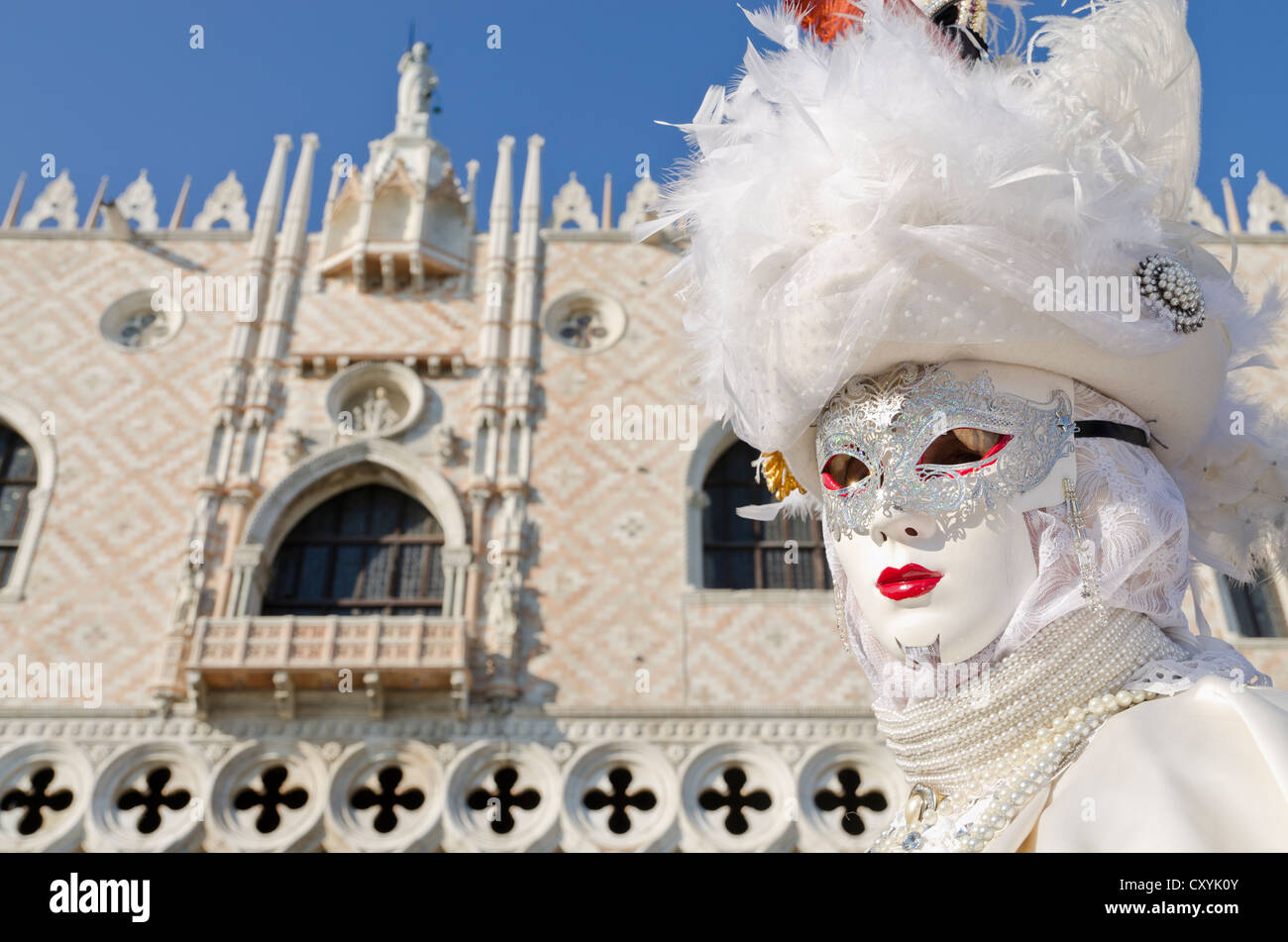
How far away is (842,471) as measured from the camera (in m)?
2.31

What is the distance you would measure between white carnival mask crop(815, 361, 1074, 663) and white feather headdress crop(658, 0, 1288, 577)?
0.07m

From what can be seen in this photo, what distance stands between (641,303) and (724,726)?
4.08 metres

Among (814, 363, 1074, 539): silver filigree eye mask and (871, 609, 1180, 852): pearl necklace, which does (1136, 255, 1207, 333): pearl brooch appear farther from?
(871, 609, 1180, 852): pearl necklace

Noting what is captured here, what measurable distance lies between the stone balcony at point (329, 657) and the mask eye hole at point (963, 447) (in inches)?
247

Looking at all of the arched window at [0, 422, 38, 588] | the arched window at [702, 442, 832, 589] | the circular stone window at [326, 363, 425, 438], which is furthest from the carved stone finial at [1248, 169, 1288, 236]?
the arched window at [0, 422, 38, 588]

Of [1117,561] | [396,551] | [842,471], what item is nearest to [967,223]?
[842,471]

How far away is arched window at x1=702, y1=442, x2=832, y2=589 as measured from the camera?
9.11 meters

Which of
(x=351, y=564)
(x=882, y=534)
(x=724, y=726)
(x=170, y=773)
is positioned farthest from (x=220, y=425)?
(x=882, y=534)

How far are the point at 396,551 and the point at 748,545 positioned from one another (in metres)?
2.89

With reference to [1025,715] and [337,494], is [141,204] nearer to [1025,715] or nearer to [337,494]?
[337,494]

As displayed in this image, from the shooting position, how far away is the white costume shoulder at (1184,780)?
1.56m

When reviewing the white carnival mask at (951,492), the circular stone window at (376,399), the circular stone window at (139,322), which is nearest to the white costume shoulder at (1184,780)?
the white carnival mask at (951,492)
